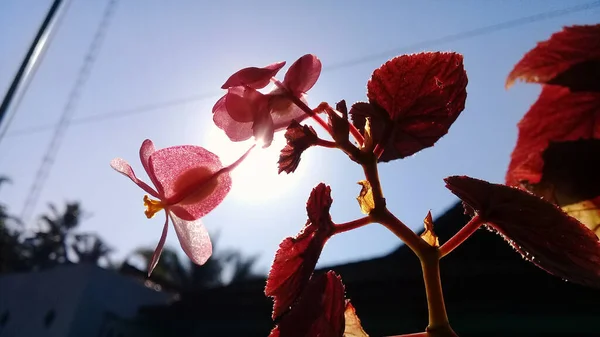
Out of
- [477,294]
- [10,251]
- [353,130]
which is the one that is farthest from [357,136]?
[10,251]

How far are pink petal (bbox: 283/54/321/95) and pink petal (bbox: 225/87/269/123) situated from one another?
12 millimetres

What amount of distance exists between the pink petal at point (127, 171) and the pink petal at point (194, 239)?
1 cm

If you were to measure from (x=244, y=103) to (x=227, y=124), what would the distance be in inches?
0.6

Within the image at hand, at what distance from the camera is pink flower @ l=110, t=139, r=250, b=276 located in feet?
0.68

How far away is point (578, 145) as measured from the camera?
0.25m

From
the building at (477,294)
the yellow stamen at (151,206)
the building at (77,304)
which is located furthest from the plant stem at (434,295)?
the building at (77,304)

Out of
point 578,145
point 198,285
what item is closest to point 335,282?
point 578,145

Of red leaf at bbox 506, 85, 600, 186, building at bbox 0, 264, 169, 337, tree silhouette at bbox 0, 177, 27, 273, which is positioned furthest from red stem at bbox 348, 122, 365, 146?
tree silhouette at bbox 0, 177, 27, 273

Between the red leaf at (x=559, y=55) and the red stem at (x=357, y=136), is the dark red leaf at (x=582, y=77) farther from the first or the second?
the red stem at (x=357, y=136)

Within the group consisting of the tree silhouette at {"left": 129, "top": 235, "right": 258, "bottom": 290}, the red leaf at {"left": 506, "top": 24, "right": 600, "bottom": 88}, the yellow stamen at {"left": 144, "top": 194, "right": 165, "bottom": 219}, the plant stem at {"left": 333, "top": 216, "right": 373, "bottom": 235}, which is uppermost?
the tree silhouette at {"left": 129, "top": 235, "right": 258, "bottom": 290}

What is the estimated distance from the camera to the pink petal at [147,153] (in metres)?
0.21

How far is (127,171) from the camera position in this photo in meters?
0.21

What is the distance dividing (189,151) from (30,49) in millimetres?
4052

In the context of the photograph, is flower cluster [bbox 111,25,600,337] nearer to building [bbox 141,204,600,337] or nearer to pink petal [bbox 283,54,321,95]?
pink petal [bbox 283,54,321,95]
